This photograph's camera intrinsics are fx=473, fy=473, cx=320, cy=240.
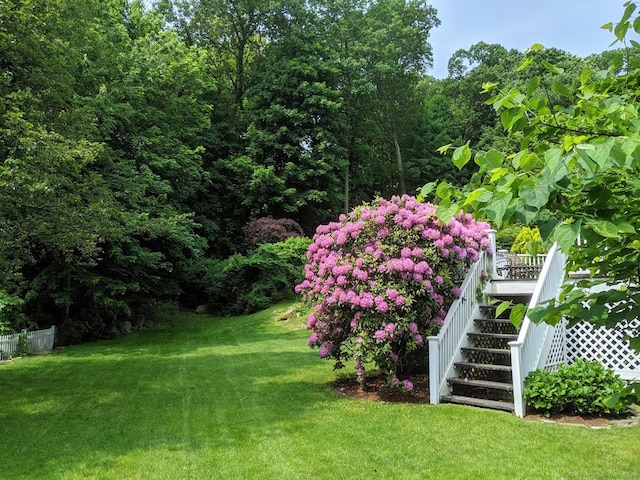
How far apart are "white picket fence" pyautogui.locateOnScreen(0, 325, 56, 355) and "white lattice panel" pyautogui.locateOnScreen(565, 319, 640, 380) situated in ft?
43.1

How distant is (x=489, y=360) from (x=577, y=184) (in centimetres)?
709

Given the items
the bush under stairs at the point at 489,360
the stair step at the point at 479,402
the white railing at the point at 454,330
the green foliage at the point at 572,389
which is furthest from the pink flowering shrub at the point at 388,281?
the green foliage at the point at 572,389

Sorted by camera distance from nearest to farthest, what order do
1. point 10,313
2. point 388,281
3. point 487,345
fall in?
point 388,281
point 487,345
point 10,313

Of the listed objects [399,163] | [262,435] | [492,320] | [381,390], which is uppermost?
[399,163]

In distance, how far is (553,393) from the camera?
583 cm

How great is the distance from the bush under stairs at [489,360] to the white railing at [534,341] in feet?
0.80

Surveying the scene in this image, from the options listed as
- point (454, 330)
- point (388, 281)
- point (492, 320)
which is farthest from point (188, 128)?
point (454, 330)

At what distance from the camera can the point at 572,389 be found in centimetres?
580

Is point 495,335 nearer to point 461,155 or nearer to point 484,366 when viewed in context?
point 484,366

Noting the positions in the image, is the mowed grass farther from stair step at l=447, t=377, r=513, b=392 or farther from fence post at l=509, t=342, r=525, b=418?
stair step at l=447, t=377, r=513, b=392

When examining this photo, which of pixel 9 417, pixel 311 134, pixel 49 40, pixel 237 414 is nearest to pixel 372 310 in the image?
pixel 237 414

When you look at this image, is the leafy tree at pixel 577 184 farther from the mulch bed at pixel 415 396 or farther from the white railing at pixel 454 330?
the white railing at pixel 454 330

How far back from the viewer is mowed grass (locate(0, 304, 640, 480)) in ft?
14.6

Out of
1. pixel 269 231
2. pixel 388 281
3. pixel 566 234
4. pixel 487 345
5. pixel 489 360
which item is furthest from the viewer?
pixel 269 231
